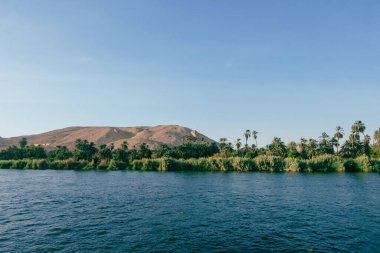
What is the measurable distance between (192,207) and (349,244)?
18569 mm

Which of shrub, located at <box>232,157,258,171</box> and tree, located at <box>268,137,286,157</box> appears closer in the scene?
shrub, located at <box>232,157,258,171</box>

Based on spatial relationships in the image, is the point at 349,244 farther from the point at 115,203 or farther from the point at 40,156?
the point at 40,156

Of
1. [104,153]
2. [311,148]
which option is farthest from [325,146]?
[104,153]

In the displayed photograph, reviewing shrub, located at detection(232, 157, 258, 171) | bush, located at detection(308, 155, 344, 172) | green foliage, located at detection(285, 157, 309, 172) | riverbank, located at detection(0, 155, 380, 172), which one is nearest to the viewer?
green foliage, located at detection(285, 157, 309, 172)

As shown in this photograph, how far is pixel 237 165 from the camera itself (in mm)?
97188

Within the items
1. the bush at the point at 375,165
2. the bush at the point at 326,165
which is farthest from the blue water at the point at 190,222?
the bush at the point at 375,165

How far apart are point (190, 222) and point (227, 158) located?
72.3 meters

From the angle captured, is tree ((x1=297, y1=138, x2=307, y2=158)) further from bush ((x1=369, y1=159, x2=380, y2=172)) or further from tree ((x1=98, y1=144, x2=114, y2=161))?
tree ((x1=98, y1=144, x2=114, y2=161))

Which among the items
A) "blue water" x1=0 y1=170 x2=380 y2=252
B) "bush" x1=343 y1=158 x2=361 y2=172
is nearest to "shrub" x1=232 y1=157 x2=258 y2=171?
"bush" x1=343 y1=158 x2=361 y2=172

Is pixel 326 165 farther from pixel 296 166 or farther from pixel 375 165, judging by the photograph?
pixel 375 165

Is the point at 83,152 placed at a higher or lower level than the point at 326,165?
higher

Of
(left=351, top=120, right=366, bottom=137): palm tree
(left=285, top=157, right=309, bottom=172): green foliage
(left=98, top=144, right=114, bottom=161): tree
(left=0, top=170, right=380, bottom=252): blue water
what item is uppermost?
(left=351, top=120, right=366, bottom=137): palm tree

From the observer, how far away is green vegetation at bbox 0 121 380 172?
306 ft

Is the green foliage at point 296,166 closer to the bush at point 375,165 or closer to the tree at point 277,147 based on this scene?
the bush at point 375,165
